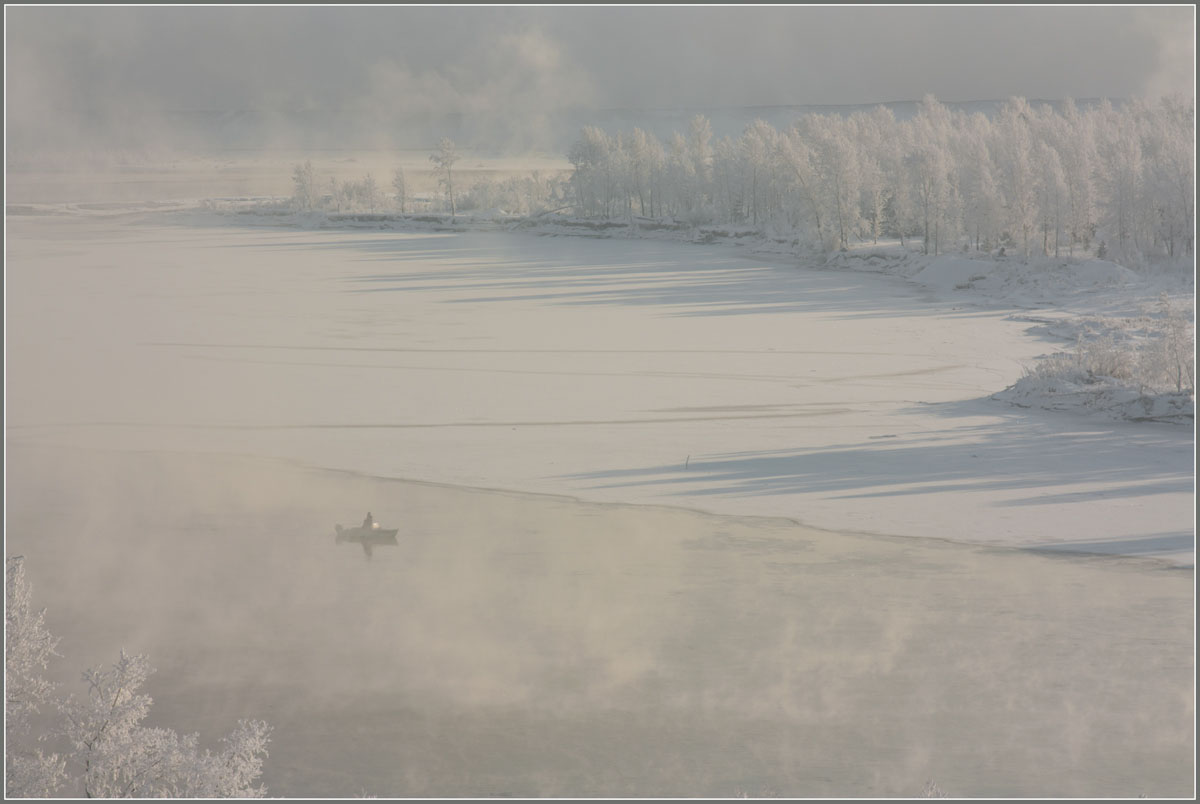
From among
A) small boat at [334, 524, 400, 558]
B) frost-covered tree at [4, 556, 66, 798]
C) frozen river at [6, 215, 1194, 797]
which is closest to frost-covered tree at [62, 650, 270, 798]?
frost-covered tree at [4, 556, 66, 798]

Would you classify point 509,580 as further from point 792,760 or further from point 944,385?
point 944,385

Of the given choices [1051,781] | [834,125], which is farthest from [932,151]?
[1051,781]

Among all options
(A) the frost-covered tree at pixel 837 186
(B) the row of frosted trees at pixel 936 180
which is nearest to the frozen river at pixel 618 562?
(B) the row of frosted trees at pixel 936 180

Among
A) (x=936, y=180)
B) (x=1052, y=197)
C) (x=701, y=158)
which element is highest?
(x=701, y=158)

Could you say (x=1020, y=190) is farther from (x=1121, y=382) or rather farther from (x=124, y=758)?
(x=124, y=758)

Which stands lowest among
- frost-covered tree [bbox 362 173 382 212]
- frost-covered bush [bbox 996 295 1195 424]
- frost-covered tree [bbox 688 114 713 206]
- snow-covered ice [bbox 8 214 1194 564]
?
snow-covered ice [bbox 8 214 1194 564]

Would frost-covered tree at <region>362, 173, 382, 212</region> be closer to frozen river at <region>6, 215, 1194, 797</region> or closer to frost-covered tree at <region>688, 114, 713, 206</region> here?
frost-covered tree at <region>688, 114, 713, 206</region>

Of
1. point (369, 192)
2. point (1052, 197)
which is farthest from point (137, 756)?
point (369, 192)
